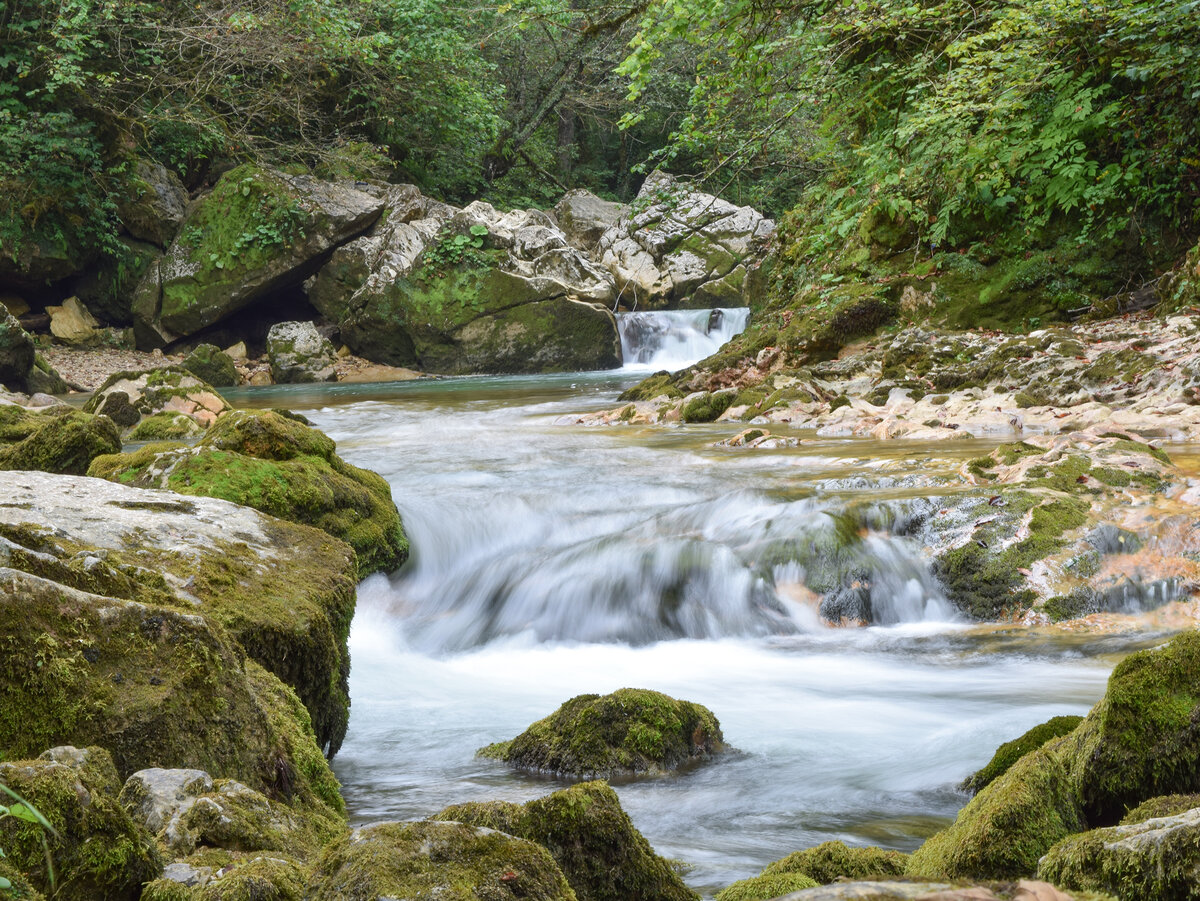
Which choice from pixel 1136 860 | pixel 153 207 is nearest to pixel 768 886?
pixel 1136 860

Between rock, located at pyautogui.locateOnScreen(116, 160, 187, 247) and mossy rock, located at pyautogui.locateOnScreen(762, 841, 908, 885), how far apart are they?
23.4 meters

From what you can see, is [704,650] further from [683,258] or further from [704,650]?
[683,258]

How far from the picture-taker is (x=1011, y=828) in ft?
6.87

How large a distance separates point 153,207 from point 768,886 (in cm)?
2366

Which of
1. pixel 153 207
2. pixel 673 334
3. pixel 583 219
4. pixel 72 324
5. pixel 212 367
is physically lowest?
pixel 212 367

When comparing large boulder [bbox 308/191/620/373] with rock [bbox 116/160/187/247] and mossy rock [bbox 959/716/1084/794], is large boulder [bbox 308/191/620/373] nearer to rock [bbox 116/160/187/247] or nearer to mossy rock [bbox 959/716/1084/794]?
rock [bbox 116/160/187/247]

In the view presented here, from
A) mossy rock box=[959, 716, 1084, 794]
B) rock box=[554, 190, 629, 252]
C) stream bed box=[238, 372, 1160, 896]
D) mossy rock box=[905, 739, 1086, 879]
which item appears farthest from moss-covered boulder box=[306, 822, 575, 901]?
rock box=[554, 190, 629, 252]

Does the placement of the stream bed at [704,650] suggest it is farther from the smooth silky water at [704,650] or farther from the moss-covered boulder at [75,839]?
the moss-covered boulder at [75,839]

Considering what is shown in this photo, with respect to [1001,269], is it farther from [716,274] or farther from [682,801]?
[716,274]

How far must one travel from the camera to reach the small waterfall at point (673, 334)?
2188cm

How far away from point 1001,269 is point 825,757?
9941 mm

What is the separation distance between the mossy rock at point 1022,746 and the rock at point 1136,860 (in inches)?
48.5

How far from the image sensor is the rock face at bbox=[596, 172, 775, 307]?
2439 centimetres

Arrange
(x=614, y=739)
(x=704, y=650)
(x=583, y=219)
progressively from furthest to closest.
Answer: (x=583, y=219)
(x=704, y=650)
(x=614, y=739)
